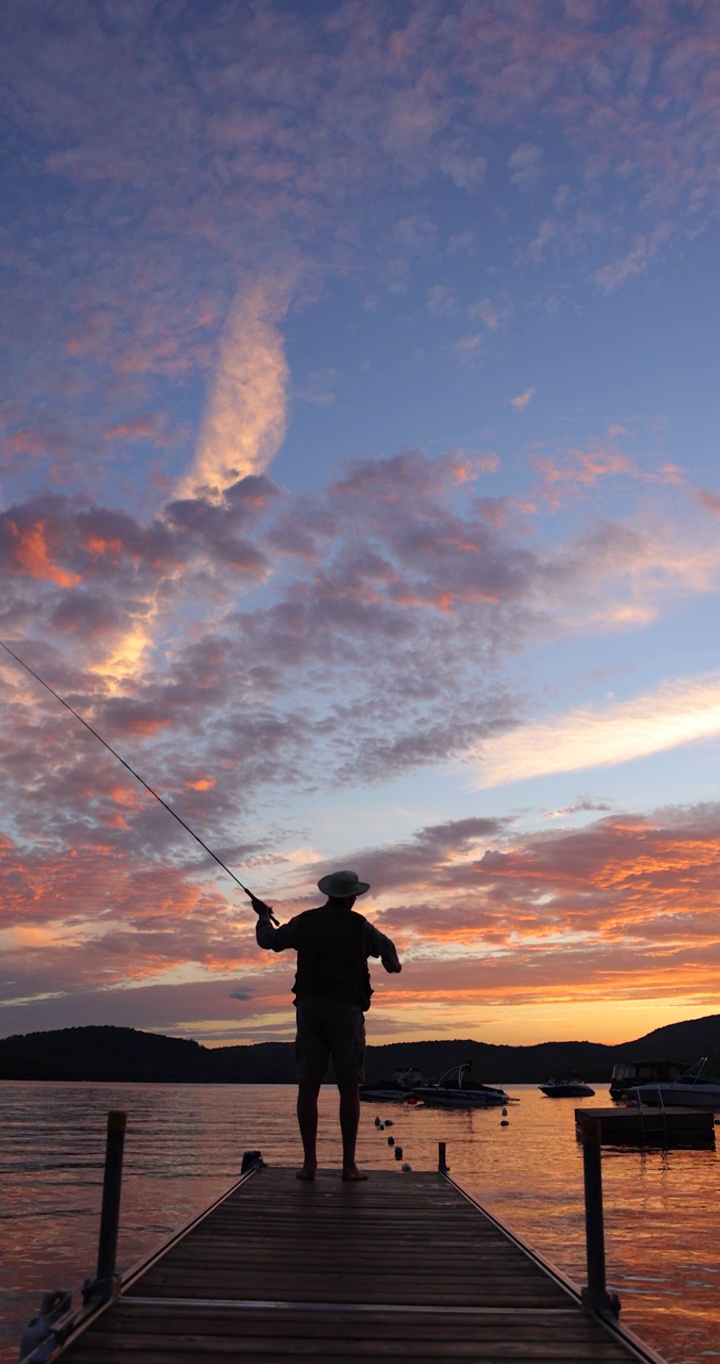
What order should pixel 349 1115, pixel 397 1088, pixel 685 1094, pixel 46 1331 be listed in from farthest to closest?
pixel 397 1088
pixel 685 1094
pixel 349 1115
pixel 46 1331

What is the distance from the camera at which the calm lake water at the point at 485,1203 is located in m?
13.7

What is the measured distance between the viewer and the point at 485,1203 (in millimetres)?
18484

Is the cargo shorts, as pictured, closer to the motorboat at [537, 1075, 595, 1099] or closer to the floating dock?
the floating dock

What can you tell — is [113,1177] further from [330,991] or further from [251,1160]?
[251,1160]

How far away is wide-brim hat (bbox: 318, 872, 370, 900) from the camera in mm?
9586

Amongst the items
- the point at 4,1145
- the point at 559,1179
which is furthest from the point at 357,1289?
the point at 4,1145

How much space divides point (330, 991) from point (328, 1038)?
430 mm

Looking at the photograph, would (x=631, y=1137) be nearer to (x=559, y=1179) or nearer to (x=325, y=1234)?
(x=559, y=1179)

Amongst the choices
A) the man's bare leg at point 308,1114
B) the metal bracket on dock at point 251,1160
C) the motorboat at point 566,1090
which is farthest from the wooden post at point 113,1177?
the motorboat at point 566,1090

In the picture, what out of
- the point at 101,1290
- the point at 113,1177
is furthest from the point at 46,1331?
the point at 113,1177

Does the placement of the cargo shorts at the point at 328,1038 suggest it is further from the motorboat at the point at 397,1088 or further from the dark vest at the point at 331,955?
the motorboat at the point at 397,1088

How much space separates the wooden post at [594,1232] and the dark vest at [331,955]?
10.6 ft

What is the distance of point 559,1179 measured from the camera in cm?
3594

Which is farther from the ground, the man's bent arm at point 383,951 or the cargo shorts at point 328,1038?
the man's bent arm at point 383,951
